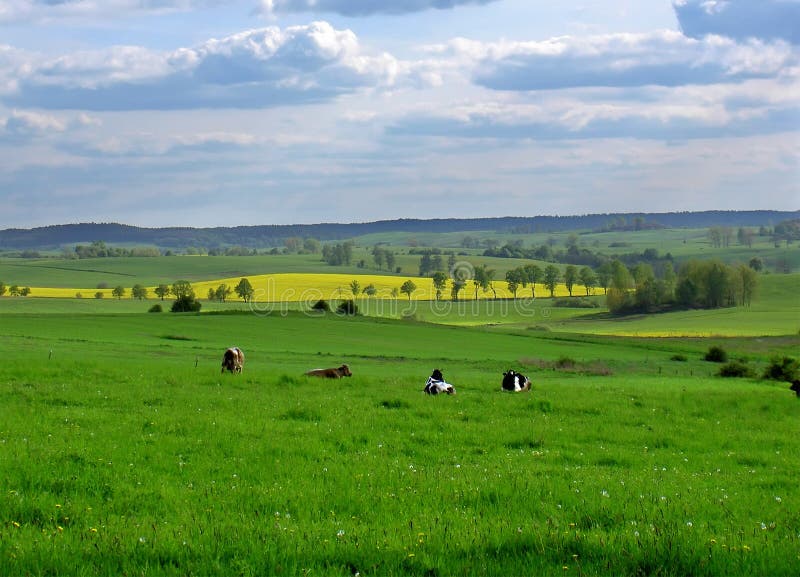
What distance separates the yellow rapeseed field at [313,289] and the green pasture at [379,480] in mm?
127105

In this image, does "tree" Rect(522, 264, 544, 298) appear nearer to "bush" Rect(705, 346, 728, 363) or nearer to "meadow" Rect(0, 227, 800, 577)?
"bush" Rect(705, 346, 728, 363)

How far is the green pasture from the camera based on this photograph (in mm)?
7438

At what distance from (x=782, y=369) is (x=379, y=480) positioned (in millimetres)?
42695

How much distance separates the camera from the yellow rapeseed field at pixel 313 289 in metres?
157

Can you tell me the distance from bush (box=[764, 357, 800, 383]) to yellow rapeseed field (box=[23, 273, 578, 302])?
105308 millimetres

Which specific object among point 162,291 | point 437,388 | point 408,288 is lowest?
point 162,291

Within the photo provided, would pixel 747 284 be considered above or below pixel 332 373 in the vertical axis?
above

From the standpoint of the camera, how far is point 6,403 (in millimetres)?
17719

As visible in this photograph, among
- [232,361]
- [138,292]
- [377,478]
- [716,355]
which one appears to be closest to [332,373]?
[232,361]

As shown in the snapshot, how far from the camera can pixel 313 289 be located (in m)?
167

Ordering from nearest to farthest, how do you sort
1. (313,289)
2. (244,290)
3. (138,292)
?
(244,290) → (138,292) → (313,289)

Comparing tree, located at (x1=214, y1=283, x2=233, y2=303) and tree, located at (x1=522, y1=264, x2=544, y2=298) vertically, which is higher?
tree, located at (x1=522, y1=264, x2=544, y2=298)

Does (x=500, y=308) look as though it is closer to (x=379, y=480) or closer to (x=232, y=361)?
(x=232, y=361)

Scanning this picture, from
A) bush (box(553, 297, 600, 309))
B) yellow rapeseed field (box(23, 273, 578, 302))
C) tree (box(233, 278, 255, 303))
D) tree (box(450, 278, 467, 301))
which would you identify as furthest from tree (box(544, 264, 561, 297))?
tree (box(233, 278, 255, 303))
